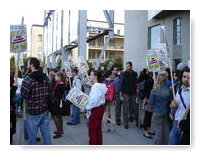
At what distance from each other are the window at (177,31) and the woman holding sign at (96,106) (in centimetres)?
954

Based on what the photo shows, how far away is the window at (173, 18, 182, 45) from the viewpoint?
13.7 metres

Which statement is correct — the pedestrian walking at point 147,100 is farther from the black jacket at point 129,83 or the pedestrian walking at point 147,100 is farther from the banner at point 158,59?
the banner at point 158,59

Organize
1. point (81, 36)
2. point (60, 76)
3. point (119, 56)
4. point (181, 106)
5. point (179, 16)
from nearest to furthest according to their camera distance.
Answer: point (181, 106) → point (60, 76) → point (81, 36) → point (179, 16) → point (119, 56)

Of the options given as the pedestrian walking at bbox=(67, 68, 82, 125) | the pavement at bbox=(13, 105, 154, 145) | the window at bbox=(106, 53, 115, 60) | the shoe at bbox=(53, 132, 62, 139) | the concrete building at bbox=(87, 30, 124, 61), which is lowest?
the pavement at bbox=(13, 105, 154, 145)

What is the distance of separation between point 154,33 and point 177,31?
232 centimetres

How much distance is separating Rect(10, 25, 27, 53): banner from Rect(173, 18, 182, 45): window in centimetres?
1026

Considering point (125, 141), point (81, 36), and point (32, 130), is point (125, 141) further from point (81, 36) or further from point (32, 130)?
point (81, 36)

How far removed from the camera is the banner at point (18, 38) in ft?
16.5

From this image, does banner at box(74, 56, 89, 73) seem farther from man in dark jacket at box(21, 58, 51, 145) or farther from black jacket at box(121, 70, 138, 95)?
man in dark jacket at box(21, 58, 51, 145)

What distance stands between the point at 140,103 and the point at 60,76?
2.85 metres

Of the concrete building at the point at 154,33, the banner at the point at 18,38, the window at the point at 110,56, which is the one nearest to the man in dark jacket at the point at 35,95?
the banner at the point at 18,38

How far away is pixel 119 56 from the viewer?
2002 inches

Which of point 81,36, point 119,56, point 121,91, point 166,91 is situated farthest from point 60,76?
point 119,56

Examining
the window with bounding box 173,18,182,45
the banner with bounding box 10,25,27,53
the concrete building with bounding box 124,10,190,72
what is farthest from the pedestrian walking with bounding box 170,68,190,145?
the window with bounding box 173,18,182,45
